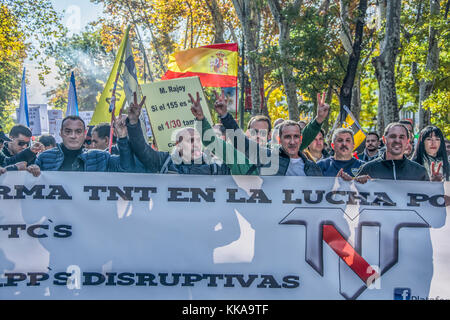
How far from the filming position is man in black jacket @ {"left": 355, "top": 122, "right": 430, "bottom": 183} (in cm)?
470

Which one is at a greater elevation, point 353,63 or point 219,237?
point 353,63

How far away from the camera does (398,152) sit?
15.6 ft

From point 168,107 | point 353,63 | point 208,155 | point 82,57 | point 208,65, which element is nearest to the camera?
point 208,155

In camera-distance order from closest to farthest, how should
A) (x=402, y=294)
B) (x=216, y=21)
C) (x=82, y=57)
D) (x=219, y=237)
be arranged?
(x=402, y=294) < (x=219, y=237) < (x=216, y=21) < (x=82, y=57)

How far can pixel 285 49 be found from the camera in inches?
A: 593

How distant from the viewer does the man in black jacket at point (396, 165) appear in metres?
4.70

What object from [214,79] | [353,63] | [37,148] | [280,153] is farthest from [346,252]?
[353,63]

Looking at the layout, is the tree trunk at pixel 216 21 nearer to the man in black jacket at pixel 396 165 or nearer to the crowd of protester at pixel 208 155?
the crowd of protester at pixel 208 155

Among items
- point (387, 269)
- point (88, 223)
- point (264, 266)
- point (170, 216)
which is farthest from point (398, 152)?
point (88, 223)

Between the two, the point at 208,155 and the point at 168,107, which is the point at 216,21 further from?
the point at 208,155

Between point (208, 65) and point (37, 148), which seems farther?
point (208, 65)

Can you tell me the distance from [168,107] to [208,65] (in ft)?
14.9

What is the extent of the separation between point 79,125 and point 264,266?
6.75 feet

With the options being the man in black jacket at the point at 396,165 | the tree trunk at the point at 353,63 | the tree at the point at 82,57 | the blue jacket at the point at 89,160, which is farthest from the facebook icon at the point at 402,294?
the tree at the point at 82,57
